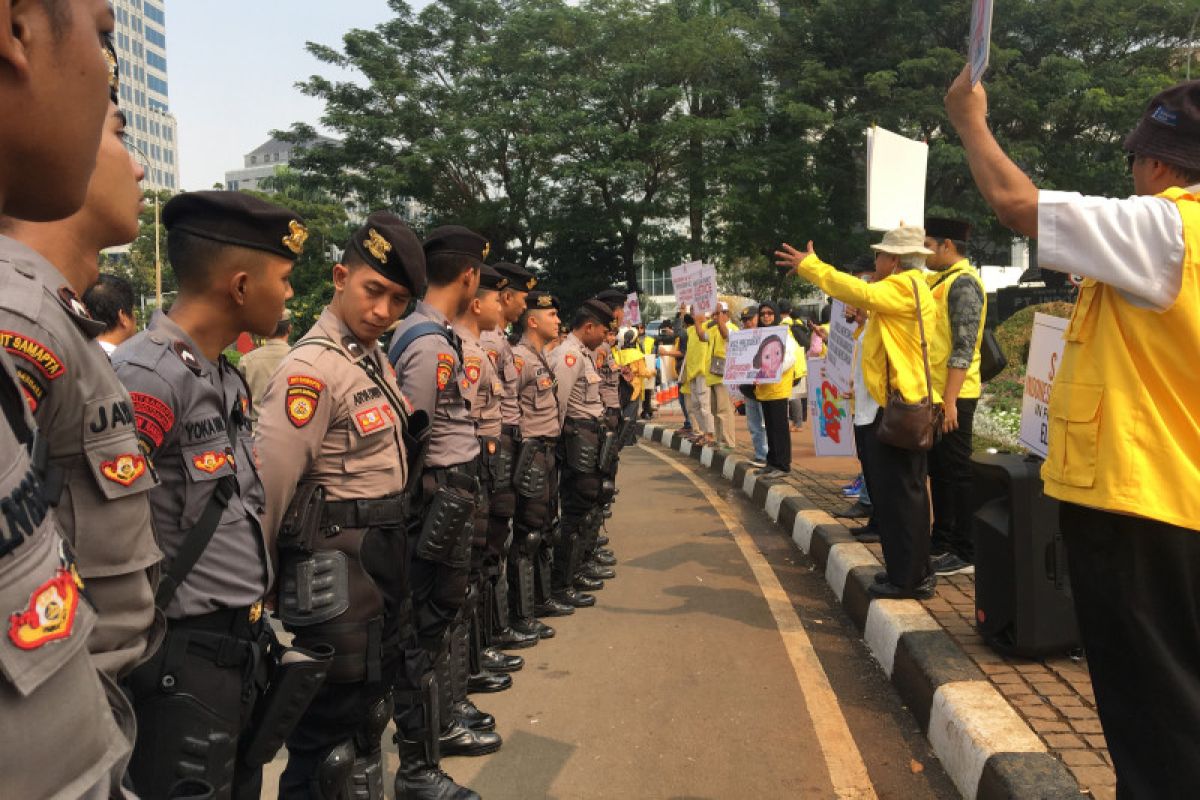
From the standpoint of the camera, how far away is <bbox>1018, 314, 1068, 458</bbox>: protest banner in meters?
4.20

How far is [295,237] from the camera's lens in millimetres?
2492

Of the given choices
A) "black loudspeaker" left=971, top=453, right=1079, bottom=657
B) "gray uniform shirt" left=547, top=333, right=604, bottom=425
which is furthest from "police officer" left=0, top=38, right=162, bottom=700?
"gray uniform shirt" left=547, top=333, right=604, bottom=425

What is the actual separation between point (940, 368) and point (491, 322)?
2751 mm

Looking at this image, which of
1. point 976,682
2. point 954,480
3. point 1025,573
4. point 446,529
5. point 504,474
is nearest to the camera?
point 446,529

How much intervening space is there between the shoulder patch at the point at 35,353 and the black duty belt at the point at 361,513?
1.51 meters

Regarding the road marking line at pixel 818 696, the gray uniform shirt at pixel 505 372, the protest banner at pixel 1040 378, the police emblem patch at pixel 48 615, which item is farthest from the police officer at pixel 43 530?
the gray uniform shirt at pixel 505 372

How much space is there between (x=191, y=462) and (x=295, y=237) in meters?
0.72

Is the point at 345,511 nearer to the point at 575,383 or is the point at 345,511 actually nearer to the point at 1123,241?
the point at 1123,241

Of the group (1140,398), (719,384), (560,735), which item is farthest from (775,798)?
(719,384)

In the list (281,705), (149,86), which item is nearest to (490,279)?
(281,705)

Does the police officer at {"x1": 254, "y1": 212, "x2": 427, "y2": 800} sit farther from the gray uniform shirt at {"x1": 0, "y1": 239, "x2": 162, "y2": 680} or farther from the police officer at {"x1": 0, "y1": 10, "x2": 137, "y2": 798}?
the police officer at {"x1": 0, "y1": 10, "x2": 137, "y2": 798}

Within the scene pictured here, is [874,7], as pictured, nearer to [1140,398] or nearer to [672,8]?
[672,8]

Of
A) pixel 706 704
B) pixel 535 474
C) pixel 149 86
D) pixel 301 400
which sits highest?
pixel 149 86

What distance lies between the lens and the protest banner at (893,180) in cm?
552
